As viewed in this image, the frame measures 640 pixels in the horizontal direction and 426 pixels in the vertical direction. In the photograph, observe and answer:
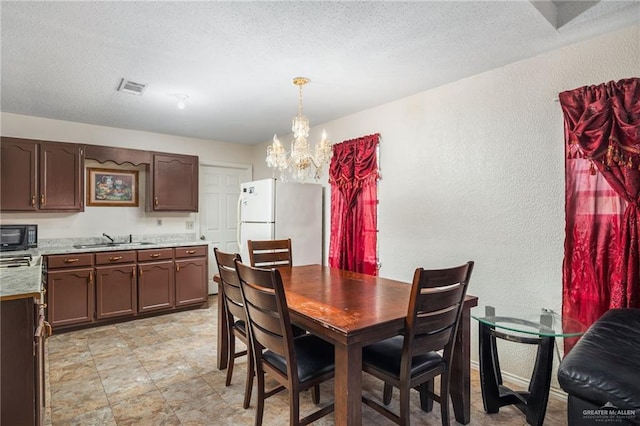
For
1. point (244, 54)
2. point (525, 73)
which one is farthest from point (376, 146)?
point (244, 54)

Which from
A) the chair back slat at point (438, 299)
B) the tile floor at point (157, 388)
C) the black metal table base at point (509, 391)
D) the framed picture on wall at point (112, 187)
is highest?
the framed picture on wall at point (112, 187)

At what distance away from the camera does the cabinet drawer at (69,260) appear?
3471 mm

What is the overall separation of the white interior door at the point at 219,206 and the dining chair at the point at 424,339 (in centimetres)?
385

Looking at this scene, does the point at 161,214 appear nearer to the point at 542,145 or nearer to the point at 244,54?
the point at 244,54

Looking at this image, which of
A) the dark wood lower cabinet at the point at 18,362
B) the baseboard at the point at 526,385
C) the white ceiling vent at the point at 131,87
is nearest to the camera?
the dark wood lower cabinet at the point at 18,362

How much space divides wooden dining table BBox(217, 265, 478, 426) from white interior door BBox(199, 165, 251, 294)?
8.82 ft

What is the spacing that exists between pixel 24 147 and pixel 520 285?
4929 mm

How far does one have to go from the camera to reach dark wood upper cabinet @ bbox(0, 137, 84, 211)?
3549 millimetres

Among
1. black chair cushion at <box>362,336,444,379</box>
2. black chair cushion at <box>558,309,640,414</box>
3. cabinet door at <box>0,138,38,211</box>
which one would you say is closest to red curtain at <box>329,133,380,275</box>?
black chair cushion at <box>362,336,444,379</box>

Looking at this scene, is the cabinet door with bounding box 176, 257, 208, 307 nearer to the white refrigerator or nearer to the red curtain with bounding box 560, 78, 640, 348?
the white refrigerator

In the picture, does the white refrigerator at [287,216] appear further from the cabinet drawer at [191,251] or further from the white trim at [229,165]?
the white trim at [229,165]

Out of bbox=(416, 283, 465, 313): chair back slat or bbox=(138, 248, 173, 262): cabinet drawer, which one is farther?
bbox=(138, 248, 173, 262): cabinet drawer

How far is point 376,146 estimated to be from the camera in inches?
139

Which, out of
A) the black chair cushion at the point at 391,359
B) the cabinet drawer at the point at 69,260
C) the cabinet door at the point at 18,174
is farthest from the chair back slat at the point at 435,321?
the cabinet door at the point at 18,174
